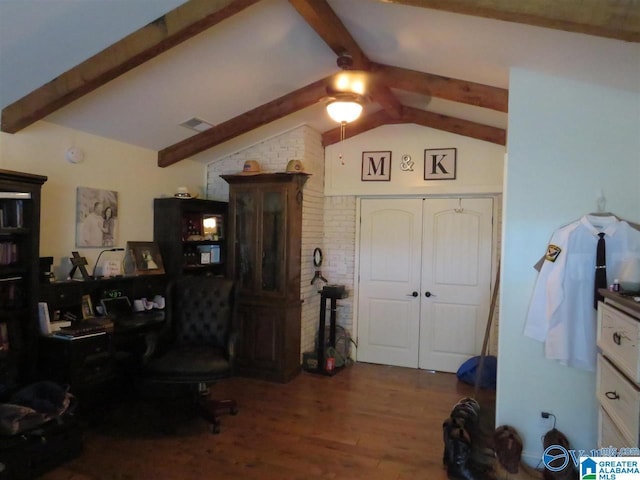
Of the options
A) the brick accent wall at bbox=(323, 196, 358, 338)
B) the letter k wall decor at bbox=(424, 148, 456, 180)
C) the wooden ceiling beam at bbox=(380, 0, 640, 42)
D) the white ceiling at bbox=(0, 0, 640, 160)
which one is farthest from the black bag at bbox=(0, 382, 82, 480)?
the letter k wall decor at bbox=(424, 148, 456, 180)

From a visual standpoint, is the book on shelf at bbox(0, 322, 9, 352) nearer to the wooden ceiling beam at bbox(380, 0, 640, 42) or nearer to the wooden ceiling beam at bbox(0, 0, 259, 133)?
the wooden ceiling beam at bbox(0, 0, 259, 133)

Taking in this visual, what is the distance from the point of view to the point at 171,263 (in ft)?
14.3

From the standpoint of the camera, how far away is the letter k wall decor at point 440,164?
4809mm

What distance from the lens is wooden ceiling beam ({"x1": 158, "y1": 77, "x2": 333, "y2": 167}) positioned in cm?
399

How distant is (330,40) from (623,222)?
7.35ft

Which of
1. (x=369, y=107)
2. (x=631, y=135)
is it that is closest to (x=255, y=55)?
(x=369, y=107)

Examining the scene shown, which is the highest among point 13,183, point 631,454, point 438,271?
point 13,183

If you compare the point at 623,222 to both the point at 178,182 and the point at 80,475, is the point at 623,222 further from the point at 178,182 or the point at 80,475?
the point at 178,182

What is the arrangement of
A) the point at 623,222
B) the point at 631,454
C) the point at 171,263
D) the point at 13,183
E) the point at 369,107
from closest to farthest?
the point at 631,454 → the point at 623,222 → the point at 13,183 → the point at 171,263 → the point at 369,107

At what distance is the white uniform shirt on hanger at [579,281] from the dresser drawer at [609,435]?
1.52 feet

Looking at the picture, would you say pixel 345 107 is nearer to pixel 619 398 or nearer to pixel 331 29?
pixel 331 29

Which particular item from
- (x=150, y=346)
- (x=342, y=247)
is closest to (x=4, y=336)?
(x=150, y=346)

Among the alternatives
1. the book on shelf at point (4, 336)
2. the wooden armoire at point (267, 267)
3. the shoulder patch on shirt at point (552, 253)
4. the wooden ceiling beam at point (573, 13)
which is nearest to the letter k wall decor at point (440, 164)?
the wooden armoire at point (267, 267)

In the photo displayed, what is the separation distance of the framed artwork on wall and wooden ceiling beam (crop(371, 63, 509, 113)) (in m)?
2.62
